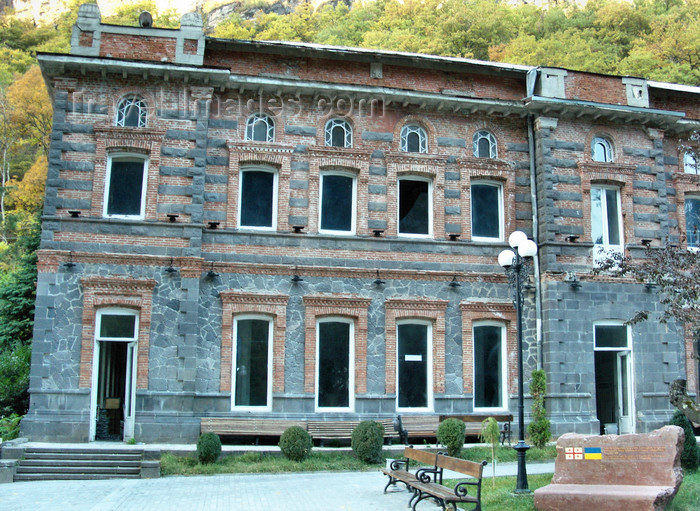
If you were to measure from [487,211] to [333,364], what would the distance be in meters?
6.40

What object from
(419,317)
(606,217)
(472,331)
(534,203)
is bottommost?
(472,331)

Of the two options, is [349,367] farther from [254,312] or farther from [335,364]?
[254,312]

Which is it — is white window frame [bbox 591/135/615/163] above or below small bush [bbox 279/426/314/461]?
above

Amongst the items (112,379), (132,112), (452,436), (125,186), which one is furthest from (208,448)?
(132,112)

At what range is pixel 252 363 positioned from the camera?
1778cm

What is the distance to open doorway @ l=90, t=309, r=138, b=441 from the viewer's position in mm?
16703

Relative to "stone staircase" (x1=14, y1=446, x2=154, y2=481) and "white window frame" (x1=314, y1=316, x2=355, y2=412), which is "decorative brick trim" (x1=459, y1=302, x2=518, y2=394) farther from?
"stone staircase" (x1=14, y1=446, x2=154, y2=481)

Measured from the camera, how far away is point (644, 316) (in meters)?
15.3

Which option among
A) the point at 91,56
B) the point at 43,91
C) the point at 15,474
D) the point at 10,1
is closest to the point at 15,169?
the point at 43,91

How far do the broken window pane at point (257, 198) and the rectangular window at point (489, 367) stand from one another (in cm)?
675

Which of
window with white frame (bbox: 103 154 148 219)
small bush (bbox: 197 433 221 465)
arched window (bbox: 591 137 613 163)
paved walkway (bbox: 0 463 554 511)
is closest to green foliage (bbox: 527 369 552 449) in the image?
paved walkway (bbox: 0 463 554 511)

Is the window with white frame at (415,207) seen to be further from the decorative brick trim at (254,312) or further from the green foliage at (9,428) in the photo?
the green foliage at (9,428)

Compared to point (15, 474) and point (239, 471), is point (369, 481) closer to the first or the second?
point (239, 471)

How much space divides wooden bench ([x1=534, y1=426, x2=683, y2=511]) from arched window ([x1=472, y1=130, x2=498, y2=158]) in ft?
36.5
